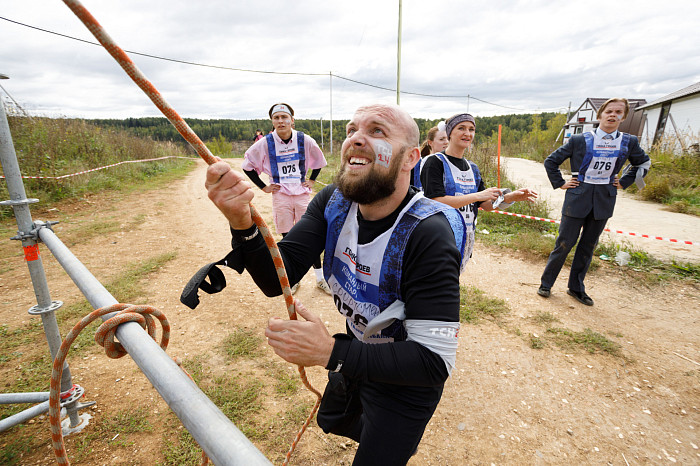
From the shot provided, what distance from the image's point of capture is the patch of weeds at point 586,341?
352 cm

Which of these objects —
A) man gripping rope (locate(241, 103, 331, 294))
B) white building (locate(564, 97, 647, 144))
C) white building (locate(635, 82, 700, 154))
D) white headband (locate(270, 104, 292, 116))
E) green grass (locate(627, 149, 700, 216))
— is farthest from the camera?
white building (locate(564, 97, 647, 144))

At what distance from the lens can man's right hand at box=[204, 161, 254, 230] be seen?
1229mm

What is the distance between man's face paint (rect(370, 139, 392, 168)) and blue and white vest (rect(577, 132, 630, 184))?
151 inches

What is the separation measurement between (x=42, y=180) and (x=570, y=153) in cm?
1151

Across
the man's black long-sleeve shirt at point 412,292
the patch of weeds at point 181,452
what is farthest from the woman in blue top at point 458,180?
the patch of weeds at point 181,452

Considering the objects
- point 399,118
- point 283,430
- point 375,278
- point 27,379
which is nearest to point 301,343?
point 375,278

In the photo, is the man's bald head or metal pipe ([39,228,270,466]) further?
the man's bald head

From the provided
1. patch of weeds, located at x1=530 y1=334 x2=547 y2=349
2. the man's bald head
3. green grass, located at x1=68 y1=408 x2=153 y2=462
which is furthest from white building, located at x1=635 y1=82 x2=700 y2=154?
green grass, located at x1=68 y1=408 x2=153 y2=462

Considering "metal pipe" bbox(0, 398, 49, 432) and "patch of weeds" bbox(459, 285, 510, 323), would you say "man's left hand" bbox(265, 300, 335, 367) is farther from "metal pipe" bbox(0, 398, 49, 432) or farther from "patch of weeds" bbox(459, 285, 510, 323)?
"patch of weeds" bbox(459, 285, 510, 323)

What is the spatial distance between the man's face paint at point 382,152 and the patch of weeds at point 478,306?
9.39 feet

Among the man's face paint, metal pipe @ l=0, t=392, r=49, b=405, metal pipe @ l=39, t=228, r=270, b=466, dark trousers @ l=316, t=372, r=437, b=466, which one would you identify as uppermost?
the man's face paint

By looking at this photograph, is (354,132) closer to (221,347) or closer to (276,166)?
(221,347)

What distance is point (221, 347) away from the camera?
134 inches

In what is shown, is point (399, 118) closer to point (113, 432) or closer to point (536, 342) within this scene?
point (113, 432)
